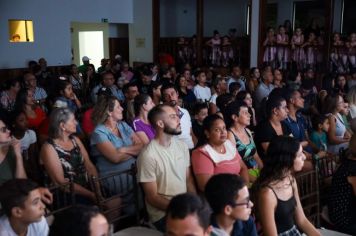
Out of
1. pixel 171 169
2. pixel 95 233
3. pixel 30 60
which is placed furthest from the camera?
pixel 30 60

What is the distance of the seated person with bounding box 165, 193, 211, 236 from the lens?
5.29ft

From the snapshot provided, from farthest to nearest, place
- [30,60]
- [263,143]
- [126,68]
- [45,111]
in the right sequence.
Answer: [30,60], [126,68], [45,111], [263,143]

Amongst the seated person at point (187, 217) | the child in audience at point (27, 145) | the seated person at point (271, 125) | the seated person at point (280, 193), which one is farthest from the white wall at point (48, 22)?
the seated person at point (187, 217)

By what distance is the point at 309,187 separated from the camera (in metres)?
2.84

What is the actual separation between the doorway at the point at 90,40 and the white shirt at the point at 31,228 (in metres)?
9.46

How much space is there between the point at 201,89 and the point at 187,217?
4.78 meters

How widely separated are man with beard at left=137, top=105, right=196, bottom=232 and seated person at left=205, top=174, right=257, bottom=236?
0.65 m

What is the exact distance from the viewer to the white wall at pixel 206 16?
41.5 ft

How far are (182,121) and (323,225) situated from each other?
5.22 ft

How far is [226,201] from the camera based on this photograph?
1882 millimetres

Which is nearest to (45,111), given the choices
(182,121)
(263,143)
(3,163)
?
(182,121)

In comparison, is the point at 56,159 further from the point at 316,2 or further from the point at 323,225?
the point at 316,2

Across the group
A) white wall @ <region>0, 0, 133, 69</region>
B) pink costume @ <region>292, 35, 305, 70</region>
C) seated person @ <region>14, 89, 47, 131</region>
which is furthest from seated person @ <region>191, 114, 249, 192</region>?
white wall @ <region>0, 0, 133, 69</region>

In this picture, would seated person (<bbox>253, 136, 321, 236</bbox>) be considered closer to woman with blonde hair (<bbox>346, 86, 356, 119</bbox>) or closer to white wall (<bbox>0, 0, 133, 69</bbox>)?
woman with blonde hair (<bbox>346, 86, 356, 119</bbox>)
